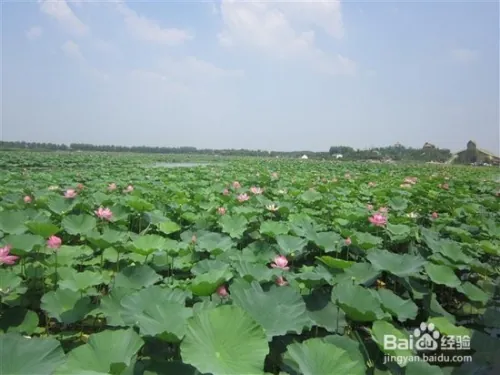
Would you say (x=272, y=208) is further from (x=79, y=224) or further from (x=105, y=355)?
(x=105, y=355)

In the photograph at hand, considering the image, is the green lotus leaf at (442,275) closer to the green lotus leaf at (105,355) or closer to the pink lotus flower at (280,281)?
the pink lotus flower at (280,281)

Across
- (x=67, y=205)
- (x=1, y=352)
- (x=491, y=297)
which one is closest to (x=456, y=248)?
(x=491, y=297)

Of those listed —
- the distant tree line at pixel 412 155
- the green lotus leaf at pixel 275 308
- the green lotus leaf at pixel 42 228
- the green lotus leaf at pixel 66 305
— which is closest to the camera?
the green lotus leaf at pixel 275 308

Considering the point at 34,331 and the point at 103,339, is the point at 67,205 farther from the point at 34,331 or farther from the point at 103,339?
Answer: the point at 103,339

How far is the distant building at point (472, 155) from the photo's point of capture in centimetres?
3759

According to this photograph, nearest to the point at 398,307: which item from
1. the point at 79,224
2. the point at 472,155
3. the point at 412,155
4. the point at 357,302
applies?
the point at 357,302

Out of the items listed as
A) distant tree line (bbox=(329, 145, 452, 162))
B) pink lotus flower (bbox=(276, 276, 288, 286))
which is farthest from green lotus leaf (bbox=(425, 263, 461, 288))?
distant tree line (bbox=(329, 145, 452, 162))

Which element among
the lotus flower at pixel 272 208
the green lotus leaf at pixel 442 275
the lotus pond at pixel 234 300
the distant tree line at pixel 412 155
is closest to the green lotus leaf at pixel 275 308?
the lotus pond at pixel 234 300

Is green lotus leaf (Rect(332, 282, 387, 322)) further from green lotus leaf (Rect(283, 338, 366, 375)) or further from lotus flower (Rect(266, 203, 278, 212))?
lotus flower (Rect(266, 203, 278, 212))

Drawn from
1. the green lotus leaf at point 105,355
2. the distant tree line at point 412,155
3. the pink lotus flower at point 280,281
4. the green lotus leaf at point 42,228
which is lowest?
the green lotus leaf at point 105,355

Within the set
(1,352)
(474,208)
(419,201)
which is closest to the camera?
(1,352)

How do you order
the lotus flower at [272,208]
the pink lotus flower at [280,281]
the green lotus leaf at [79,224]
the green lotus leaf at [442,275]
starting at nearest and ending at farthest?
the pink lotus flower at [280,281], the green lotus leaf at [442,275], the green lotus leaf at [79,224], the lotus flower at [272,208]

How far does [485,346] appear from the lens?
141 centimetres

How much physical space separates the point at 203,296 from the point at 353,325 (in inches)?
32.5
